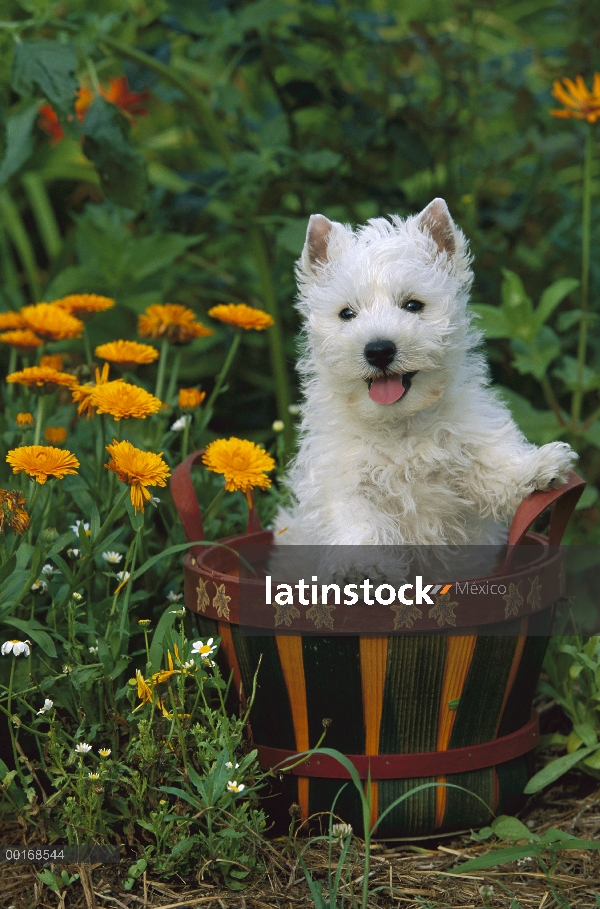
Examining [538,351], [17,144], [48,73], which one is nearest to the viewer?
[48,73]

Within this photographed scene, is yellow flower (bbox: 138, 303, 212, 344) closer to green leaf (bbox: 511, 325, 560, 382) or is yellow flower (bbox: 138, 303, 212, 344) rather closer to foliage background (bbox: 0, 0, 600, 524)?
foliage background (bbox: 0, 0, 600, 524)

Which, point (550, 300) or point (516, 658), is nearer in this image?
point (516, 658)

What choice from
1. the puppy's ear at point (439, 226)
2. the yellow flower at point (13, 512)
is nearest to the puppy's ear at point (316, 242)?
the puppy's ear at point (439, 226)

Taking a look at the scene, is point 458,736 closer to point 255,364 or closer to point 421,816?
point 421,816

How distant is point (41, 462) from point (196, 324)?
33.4 inches

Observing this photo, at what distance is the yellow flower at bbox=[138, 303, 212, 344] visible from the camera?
2.47 metres

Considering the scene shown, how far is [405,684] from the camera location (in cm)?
185

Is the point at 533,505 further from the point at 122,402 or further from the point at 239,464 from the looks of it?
the point at 122,402

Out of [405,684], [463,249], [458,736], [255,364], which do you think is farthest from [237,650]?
[255,364]

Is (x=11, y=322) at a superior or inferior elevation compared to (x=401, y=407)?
superior

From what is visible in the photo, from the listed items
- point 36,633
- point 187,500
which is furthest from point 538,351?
point 36,633

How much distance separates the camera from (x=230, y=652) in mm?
1964

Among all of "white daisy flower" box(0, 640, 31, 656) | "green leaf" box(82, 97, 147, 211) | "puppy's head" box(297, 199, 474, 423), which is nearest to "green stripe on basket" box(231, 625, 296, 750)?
"white daisy flower" box(0, 640, 31, 656)

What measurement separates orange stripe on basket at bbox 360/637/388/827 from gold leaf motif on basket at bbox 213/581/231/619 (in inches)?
11.4
